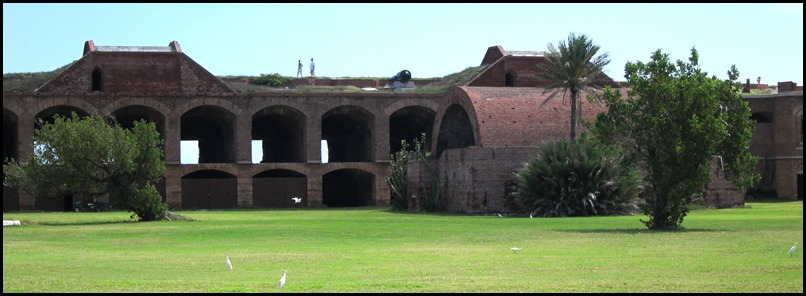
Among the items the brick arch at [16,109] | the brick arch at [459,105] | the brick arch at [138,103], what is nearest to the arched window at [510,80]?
the brick arch at [459,105]

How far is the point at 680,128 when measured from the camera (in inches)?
1156

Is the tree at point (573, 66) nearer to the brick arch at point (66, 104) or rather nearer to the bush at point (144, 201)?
the bush at point (144, 201)

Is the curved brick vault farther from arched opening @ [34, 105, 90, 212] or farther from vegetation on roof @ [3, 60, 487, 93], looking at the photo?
vegetation on roof @ [3, 60, 487, 93]

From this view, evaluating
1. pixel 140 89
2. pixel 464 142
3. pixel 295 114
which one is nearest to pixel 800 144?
pixel 464 142

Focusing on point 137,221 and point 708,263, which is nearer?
point 708,263

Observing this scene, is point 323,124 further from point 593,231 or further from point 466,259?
point 466,259

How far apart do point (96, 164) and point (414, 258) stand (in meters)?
19.6

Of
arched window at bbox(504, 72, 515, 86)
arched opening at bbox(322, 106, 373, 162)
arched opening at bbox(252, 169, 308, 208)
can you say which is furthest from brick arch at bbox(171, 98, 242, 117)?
arched window at bbox(504, 72, 515, 86)

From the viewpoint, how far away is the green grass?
619 inches

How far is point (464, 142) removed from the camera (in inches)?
2024

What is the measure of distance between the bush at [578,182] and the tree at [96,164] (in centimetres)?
1217

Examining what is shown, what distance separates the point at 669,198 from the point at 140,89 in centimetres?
3631

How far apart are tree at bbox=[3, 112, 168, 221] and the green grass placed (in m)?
5.06

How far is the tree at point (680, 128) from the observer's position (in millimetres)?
29188
